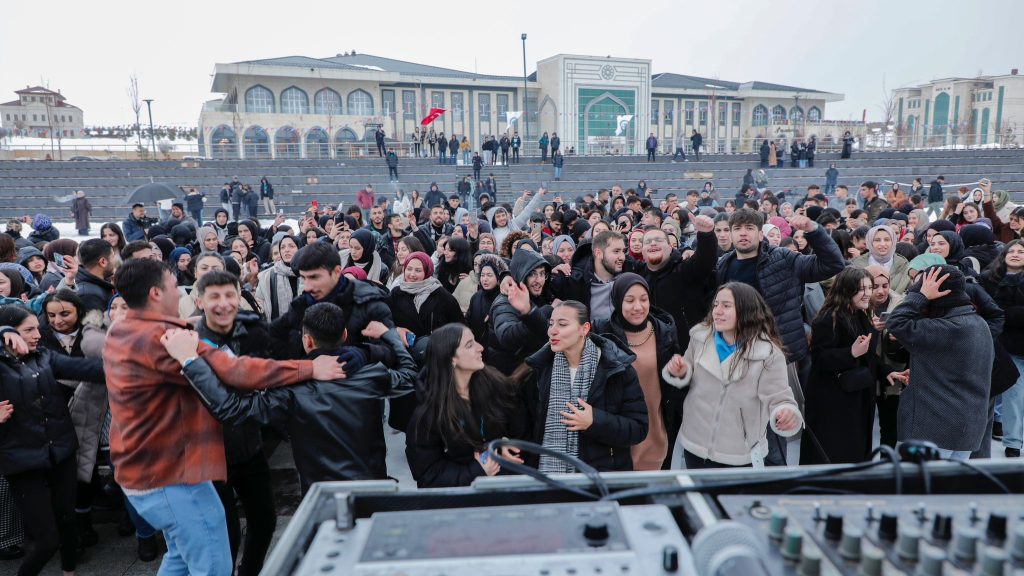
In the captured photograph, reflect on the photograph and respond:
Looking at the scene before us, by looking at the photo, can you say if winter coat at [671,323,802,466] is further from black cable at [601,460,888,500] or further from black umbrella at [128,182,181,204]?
black umbrella at [128,182,181,204]

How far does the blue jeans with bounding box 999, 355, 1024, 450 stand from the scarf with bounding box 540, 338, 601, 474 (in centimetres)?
384

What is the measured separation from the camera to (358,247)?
6.62m

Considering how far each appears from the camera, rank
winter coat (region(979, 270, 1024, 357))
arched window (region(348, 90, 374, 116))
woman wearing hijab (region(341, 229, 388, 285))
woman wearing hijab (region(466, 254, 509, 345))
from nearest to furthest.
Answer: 1. winter coat (region(979, 270, 1024, 357))
2. woman wearing hijab (region(466, 254, 509, 345))
3. woman wearing hijab (region(341, 229, 388, 285))
4. arched window (region(348, 90, 374, 116))

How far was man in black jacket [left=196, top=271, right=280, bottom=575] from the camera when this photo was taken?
3.40 meters

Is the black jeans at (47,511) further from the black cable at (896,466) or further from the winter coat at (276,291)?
Answer: the black cable at (896,466)

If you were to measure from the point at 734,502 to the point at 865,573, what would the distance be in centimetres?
→ 30

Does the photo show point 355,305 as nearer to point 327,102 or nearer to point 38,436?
point 38,436

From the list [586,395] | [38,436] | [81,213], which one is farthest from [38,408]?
[81,213]

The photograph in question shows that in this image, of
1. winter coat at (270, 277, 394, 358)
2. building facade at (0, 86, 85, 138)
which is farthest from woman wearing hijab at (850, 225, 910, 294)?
building facade at (0, 86, 85, 138)

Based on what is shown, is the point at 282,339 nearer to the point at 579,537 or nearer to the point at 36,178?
Answer: the point at 579,537

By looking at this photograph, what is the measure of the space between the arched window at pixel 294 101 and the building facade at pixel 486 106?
0.23 ft

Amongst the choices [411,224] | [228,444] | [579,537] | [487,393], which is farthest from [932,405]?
[411,224]

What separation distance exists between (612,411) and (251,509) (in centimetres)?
199

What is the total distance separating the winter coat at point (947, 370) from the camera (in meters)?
3.84
